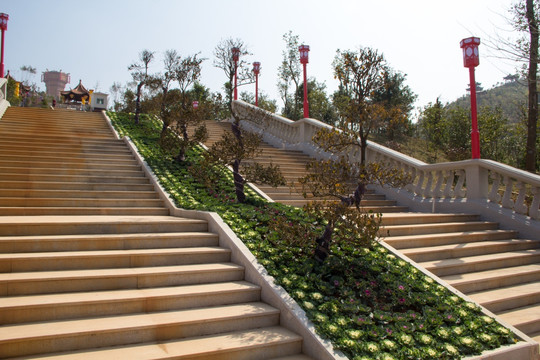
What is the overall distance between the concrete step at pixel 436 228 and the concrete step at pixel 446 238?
12cm

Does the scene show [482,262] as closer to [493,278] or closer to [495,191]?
[493,278]

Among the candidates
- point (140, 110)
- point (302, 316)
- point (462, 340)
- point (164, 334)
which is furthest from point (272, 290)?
point (140, 110)

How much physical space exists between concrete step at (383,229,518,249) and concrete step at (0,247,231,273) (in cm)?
287

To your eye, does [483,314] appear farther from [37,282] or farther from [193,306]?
[37,282]

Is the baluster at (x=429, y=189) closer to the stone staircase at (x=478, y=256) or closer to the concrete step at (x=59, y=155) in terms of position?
the stone staircase at (x=478, y=256)

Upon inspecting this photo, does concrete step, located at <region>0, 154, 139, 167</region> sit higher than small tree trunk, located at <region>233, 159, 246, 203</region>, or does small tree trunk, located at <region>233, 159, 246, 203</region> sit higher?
concrete step, located at <region>0, 154, 139, 167</region>

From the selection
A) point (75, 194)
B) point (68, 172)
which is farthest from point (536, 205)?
point (68, 172)

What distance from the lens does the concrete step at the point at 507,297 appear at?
547 cm

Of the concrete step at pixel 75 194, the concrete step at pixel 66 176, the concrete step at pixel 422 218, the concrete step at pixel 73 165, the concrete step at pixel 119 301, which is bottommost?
the concrete step at pixel 119 301

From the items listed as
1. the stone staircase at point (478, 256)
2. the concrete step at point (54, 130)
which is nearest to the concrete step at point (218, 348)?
the stone staircase at point (478, 256)

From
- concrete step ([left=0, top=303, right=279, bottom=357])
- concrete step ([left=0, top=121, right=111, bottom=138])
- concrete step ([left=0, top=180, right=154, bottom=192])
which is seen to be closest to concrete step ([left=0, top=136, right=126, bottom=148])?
concrete step ([left=0, top=121, right=111, bottom=138])

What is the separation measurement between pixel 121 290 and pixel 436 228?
5.58m

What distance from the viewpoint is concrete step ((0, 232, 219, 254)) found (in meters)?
5.17

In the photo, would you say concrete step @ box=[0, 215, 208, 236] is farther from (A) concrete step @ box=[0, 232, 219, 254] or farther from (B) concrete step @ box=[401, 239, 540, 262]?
(B) concrete step @ box=[401, 239, 540, 262]
